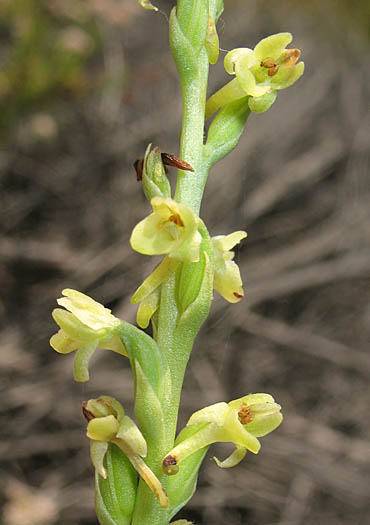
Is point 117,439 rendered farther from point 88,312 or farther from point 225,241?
point 225,241

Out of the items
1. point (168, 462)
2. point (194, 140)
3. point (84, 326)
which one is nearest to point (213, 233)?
point (194, 140)

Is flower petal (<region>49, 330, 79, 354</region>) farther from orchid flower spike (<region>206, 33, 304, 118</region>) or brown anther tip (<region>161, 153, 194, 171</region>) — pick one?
orchid flower spike (<region>206, 33, 304, 118</region>)

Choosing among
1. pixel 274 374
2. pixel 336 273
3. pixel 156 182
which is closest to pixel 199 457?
pixel 156 182

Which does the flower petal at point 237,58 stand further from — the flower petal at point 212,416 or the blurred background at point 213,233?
the blurred background at point 213,233

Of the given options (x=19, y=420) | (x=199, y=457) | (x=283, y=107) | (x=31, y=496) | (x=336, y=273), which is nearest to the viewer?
(x=199, y=457)

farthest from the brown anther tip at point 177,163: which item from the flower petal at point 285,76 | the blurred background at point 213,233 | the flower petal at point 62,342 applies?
the blurred background at point 213,233

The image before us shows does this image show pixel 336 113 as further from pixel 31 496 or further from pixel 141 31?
pixel 31 496
